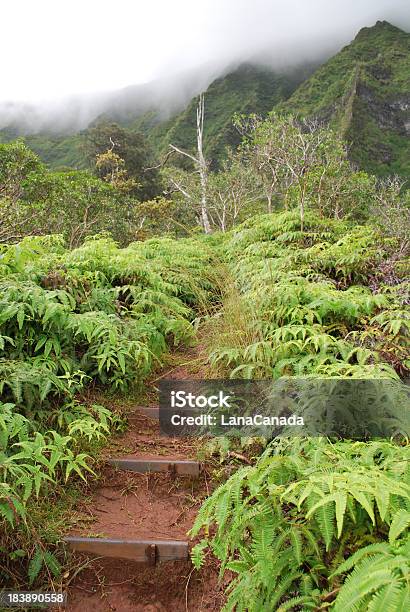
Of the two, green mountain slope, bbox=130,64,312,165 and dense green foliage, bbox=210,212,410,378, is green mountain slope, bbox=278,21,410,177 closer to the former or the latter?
Answer: green mountain slope, bbox=130,64,312,165

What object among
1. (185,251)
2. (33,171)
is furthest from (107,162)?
(185,251)

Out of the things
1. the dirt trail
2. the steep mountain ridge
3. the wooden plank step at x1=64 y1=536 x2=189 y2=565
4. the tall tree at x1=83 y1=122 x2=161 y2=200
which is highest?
the steep mountain ridge

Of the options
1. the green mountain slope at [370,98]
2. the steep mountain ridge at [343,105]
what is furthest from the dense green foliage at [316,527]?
the green mountain slope at [370,98]

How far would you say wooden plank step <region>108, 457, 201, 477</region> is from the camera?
9.43ft

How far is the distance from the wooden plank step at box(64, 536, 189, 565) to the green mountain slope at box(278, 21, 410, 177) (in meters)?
43.5

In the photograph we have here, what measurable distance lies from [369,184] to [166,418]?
1229 centimetres

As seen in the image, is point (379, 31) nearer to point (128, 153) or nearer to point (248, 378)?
point (128, 153)

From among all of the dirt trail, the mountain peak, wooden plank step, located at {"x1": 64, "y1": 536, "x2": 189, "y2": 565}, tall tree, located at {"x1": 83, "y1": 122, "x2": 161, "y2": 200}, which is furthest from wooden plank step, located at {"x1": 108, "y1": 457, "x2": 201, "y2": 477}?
the mountain peak

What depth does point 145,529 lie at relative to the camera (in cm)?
250

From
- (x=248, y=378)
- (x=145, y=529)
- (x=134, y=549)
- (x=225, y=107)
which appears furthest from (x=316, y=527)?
(x=225, y=107)

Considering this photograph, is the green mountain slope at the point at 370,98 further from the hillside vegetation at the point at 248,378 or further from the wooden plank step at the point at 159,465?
the wooden plank step at the point at 159,465

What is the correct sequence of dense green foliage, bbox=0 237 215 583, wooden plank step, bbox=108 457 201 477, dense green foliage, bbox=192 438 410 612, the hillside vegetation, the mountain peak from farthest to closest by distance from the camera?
the mountain peak < wooden plank step, bbox=108 457 201 477 < dense green foliage, bbox=0 237 215 583 < the hillside vegetation < dense green foliage, bbox=192 438 410 612

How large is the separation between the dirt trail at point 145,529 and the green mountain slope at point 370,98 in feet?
141

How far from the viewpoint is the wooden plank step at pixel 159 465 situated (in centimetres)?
288
